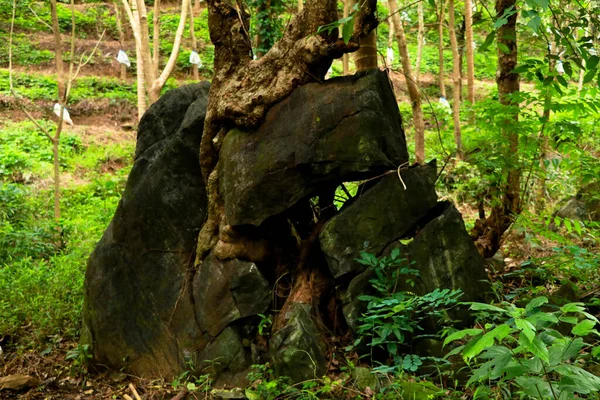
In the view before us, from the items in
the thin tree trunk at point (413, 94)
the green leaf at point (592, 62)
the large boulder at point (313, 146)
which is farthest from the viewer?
the thin tree trunk at point (413, 94)

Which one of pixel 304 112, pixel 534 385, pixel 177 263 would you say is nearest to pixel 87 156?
pixel 177 263

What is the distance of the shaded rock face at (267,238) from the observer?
4168 millimetres

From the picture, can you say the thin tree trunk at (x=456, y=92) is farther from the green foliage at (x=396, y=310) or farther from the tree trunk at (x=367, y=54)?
the green foliage at (x=396, y=310)

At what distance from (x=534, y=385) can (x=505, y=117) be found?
123 inches

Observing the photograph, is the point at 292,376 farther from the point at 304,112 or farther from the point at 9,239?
the point at 9,239

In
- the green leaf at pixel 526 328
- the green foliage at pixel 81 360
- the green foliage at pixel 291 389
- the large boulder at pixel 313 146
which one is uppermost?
the large boulder at pixel 313 146

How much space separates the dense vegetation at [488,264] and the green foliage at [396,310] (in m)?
0.02

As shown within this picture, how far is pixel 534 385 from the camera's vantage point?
214cm

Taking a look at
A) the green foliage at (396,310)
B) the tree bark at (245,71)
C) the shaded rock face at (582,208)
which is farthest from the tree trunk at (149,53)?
the shaded rock face at (582,208)

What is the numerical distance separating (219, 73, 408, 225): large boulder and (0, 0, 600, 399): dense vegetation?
0.73 metres

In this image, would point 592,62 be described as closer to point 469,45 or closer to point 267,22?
point 267,22

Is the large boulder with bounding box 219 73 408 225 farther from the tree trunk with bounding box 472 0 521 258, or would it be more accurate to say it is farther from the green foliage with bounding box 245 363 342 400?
the tree trunk with bounding box 472 0 521 258

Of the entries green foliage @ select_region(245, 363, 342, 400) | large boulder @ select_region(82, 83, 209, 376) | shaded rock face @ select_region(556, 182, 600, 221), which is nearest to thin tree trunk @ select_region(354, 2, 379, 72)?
large boulder @ select_region(82, 83, 209, 376)

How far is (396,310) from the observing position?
3.56 m
